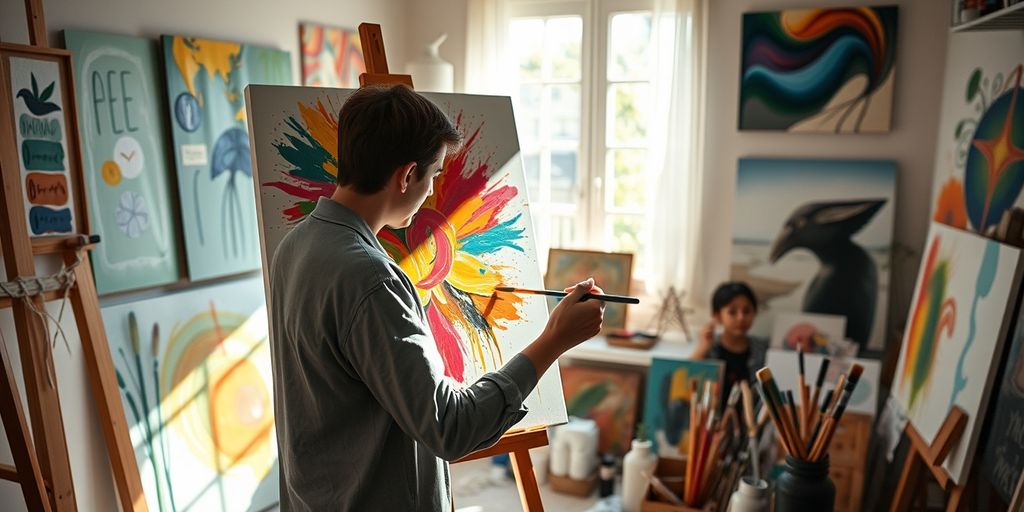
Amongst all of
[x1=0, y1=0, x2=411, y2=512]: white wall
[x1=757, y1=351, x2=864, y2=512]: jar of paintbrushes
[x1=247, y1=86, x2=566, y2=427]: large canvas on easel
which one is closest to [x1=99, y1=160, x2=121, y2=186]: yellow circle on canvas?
[x1=0, y1=0, x2=411, y2=512]: white wall

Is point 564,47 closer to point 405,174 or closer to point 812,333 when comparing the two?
point 812,333

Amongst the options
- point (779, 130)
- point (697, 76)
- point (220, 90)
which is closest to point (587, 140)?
point (697, 76)

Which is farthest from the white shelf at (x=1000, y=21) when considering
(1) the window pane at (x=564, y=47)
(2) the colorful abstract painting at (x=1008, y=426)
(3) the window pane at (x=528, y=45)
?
(3) the window pane at (x=528, y=45)

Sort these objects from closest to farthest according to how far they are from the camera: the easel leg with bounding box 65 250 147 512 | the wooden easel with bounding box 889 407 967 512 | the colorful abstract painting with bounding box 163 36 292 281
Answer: the wooden easel with bounding box 889 407 967 512 → the easel leg with bounding box 65 250 147 512 → the colorful abstract painting with bounding box 163 36 292 281

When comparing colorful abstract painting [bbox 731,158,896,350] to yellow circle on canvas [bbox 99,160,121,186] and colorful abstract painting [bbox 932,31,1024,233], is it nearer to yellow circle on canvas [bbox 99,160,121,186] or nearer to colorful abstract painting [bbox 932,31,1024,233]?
colorful abstract painting [bbox 932,31,1024,233]

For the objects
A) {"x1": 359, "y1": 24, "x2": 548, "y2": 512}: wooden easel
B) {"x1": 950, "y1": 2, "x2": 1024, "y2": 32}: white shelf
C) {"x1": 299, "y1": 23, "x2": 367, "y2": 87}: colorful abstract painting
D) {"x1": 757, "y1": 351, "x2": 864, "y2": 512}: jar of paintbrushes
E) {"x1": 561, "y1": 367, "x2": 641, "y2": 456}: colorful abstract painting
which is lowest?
{"x1": 561, "y1": 367, "x2": 641, "y2": 456}: colorful abstract painting

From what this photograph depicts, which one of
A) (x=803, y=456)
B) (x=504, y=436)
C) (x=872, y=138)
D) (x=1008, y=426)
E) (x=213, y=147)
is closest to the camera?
(x=504, y=436)

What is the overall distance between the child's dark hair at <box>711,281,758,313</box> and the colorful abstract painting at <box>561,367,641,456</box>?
1.57 ft

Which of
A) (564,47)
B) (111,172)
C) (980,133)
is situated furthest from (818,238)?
(111,172)

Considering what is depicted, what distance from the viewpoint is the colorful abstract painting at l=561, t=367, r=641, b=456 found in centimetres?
334

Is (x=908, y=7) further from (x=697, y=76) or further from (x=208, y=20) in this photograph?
(x=208, y=20)

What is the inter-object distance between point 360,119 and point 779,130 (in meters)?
2.45

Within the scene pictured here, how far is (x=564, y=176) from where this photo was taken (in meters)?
3.60

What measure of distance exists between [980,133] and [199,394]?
2.62 metres
